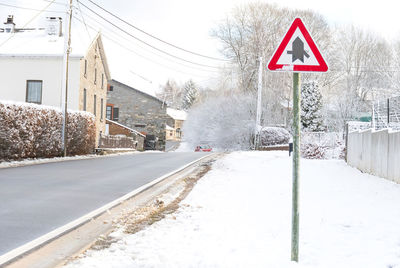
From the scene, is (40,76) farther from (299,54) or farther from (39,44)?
(299,54)

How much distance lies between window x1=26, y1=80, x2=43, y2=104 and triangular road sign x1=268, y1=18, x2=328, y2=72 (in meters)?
25.4

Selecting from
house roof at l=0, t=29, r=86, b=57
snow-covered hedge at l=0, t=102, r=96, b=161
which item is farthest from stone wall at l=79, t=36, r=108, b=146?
snow-covered hedge at l=0, t=102, r=96, b=161

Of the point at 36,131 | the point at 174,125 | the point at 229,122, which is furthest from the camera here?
the point at 174,125

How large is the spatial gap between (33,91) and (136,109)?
19169mm

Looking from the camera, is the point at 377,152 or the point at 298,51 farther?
the point at 377,152

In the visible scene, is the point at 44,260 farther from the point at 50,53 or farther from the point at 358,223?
the point at 50,53

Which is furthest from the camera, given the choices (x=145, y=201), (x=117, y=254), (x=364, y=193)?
(x=364, y=193)

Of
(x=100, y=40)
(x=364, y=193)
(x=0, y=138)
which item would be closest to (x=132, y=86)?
(x=100, y=40)

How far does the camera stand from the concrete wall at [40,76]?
85.5 feet

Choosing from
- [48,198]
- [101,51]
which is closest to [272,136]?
[101,51]

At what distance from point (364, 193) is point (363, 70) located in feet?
126

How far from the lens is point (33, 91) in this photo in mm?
26516

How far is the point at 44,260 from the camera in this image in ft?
12.8

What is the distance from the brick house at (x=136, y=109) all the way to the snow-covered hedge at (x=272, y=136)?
12597 mm
